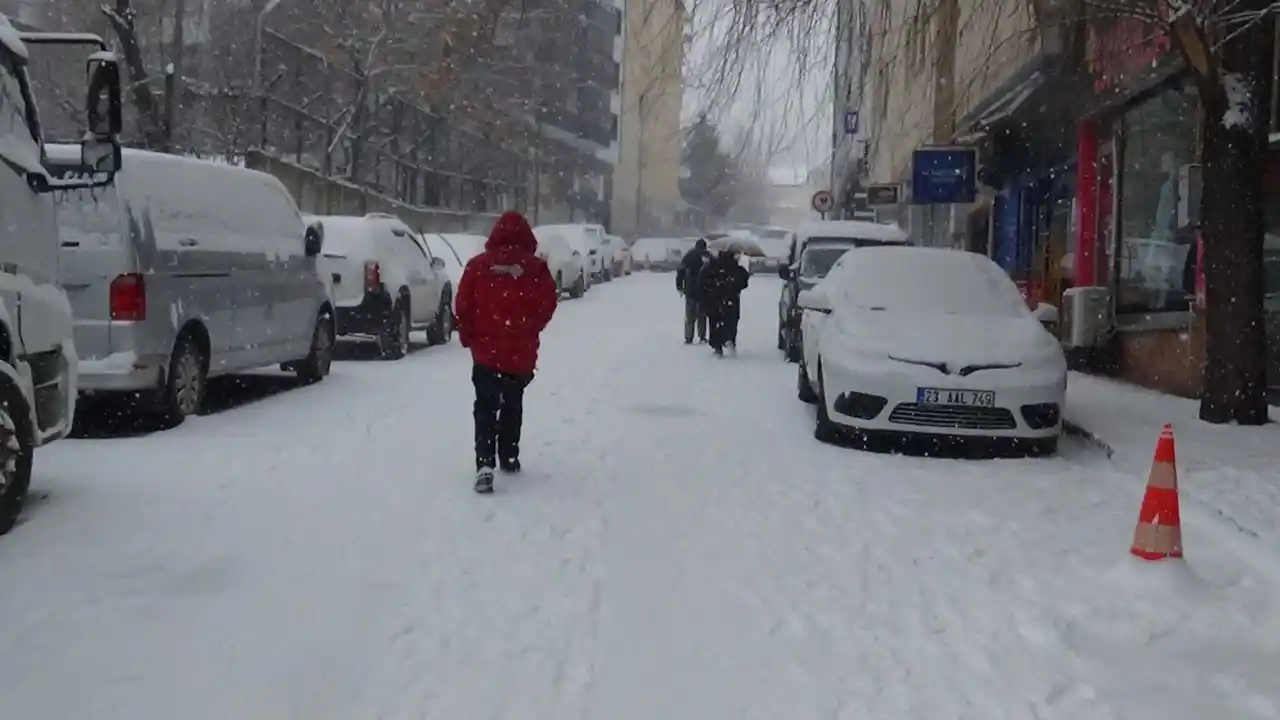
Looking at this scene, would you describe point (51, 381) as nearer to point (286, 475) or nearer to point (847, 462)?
point (286, 475)

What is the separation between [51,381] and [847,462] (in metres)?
5.19

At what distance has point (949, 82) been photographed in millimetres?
20797

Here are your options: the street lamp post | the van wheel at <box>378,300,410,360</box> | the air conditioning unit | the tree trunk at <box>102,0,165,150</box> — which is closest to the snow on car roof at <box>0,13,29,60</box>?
the van wheel at <box>378,300,410,360</box>

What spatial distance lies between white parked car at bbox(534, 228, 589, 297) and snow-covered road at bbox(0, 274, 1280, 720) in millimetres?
21482

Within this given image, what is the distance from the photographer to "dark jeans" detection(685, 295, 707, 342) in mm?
20016

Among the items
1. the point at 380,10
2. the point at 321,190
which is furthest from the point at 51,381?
the point at 380,10

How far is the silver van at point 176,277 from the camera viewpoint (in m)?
9.84

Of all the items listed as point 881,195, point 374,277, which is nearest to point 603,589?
point 374,277

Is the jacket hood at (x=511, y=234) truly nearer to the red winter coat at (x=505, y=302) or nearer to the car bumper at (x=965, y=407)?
the red winter coat at (x=505, y=302)

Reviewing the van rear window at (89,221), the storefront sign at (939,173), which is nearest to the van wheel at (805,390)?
the van rear window at (89,221)

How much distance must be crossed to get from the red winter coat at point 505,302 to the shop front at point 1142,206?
6623 mm

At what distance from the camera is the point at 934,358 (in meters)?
10.1

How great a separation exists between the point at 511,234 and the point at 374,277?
812cm

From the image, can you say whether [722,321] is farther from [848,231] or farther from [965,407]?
[965,407]
